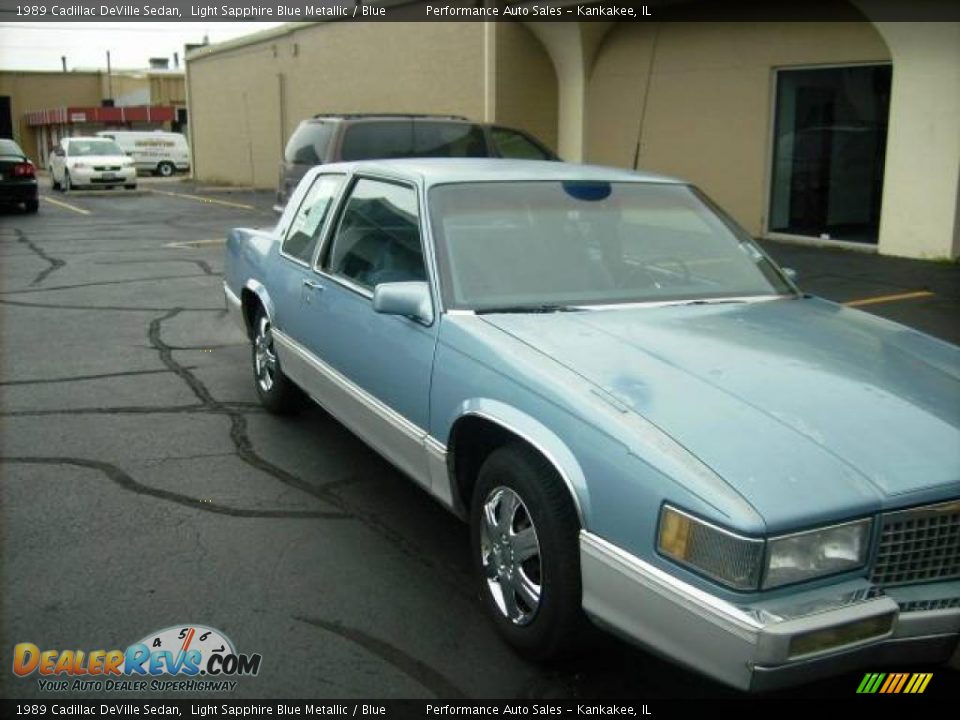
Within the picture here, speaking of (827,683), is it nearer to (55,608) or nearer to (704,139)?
(55,608)

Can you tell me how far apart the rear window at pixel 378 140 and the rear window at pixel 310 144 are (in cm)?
28

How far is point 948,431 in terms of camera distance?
2930 mm

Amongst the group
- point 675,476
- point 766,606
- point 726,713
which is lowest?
point 726,713

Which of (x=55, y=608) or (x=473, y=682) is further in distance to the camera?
(x=55, y=608)

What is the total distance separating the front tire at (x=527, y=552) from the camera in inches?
119

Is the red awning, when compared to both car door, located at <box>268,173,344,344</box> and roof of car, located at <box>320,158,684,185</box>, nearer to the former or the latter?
car door, located at <box>268,173,344,344</box>

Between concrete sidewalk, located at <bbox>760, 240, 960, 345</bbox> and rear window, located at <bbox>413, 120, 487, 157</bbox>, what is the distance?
4.27m

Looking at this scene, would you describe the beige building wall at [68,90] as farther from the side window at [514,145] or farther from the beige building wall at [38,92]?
the side window at [514,145]

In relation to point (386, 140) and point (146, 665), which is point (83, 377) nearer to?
point (146, 665)

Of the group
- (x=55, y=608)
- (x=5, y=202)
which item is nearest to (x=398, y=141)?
(x=55, y=608)

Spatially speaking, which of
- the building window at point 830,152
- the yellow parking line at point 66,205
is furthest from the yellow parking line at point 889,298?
the yellow parking line at point 66,205

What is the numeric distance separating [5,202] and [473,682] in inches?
812

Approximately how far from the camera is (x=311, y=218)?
17.9 feet

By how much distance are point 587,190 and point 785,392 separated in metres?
1.71
